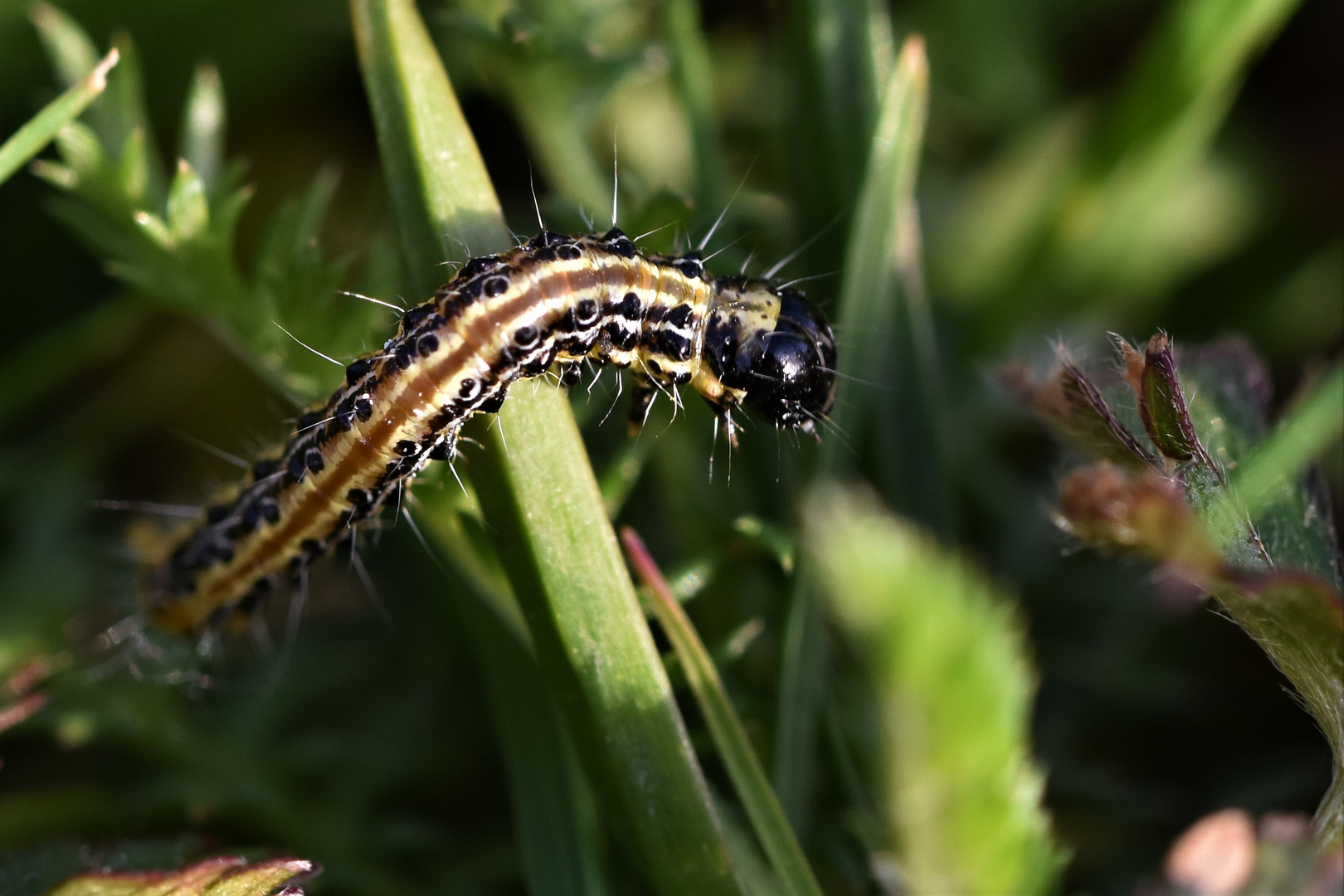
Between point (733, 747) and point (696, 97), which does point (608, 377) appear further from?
point (733, 747)

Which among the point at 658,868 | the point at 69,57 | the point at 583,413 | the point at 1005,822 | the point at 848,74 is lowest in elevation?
the point at 1005,822

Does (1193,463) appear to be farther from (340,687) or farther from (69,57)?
(69,57)

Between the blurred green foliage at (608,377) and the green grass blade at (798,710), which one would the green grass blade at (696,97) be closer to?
the blurred green foliage at (608,377)

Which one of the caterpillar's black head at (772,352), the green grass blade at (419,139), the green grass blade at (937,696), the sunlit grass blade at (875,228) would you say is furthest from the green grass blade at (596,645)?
the sunlit grass blade at (875,228)

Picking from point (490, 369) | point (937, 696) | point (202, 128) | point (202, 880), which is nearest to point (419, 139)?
point (490, 369)

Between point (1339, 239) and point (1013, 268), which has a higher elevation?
point (1013, 268)

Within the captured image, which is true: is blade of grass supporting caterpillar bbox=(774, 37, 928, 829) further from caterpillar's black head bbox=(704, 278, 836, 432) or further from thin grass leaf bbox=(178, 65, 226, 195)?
thin grass leaf bbox=(178, 65, 226, 195)

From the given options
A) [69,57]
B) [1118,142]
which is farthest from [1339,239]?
[69,57]
